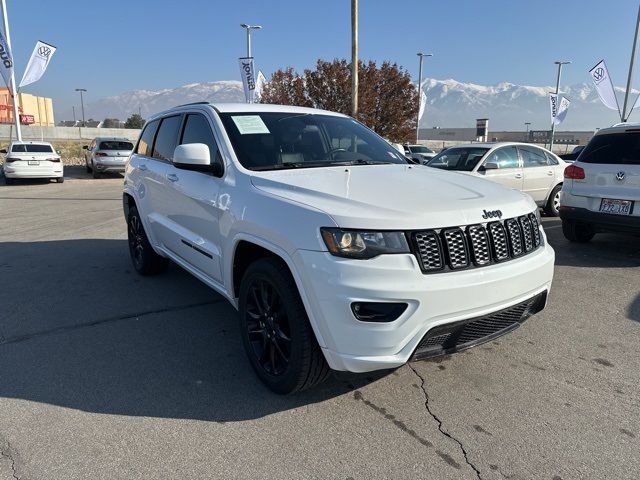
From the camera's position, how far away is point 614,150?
21.0 ft

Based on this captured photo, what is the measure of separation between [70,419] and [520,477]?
2.50 metres

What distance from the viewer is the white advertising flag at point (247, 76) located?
Result: 2411cm

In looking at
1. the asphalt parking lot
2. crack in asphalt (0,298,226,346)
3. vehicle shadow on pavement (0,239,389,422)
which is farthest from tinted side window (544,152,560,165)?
crack in asphalt (0,298,226,346)

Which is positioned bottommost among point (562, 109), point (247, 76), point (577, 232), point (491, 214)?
point (577, 232)

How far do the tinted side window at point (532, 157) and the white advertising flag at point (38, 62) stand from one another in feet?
67.8

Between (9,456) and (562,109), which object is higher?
(562,109)

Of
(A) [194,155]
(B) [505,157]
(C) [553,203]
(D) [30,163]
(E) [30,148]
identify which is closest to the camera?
(A) [194,155]

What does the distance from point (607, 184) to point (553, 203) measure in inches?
160

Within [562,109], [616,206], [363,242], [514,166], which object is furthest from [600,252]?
[562,109]

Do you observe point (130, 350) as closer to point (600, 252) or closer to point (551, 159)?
point (600, 252)

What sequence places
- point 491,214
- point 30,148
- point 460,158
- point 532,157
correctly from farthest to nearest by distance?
point 30,148
point 532,157
point 460,158
point 491,214

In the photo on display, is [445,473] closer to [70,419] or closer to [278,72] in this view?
[70,419]

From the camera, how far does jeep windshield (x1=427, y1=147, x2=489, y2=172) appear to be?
950 cm

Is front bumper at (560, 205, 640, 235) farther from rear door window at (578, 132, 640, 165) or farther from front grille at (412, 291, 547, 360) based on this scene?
front grille at (412, 291, 547, 360)
